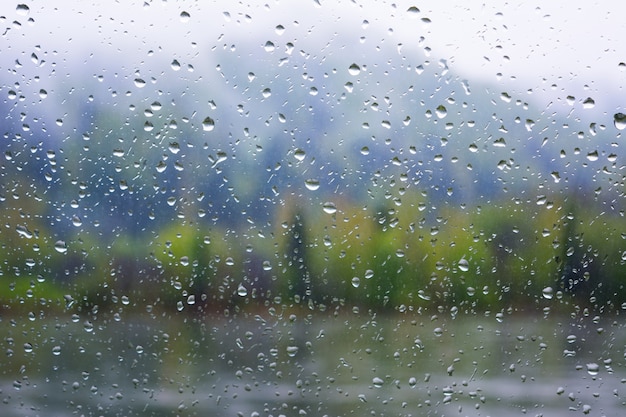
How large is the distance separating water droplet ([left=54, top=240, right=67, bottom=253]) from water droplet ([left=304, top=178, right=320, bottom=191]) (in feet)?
1.30

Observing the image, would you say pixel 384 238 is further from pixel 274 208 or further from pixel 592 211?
pixel 592 211

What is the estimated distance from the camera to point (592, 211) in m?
0.94

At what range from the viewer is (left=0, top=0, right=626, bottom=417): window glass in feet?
2.98

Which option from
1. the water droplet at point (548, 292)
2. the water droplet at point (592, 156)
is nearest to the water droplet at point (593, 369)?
the water droplet at point (548, 292)

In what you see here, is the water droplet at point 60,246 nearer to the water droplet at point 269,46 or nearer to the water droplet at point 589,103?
the water droplet at point 269,46

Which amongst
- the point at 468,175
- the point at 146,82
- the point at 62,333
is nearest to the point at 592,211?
the point at 468,175

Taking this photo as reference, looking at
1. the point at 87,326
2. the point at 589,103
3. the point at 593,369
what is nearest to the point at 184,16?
the point at 87,326

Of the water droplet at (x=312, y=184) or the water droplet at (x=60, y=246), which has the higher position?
the water droplet at (x=312, y=184)

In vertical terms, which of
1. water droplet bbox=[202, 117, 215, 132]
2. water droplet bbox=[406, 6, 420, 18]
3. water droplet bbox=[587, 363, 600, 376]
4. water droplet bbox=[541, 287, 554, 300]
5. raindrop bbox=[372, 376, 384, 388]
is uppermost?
water droplet bbox=[406, 6, 420, 18]

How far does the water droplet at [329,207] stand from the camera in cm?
93

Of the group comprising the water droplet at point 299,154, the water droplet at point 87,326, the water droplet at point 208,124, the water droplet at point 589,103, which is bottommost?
the water droplet at point 87,326

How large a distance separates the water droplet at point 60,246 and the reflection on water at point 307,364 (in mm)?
116

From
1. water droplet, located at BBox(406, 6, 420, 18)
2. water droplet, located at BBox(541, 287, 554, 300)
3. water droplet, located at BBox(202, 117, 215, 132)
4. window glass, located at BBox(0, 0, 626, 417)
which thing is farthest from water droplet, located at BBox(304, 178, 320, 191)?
water droplet, located at BBox(541, 287, 554, 300)

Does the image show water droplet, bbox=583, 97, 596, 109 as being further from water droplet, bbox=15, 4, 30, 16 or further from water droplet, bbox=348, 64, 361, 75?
water droplet, bbox=15, 4, 30, 16
